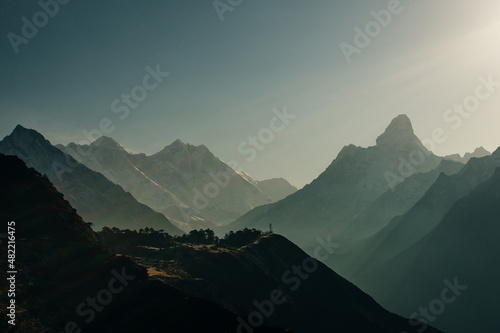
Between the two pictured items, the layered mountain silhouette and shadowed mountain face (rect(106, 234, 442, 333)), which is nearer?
the layered mountain silhouette

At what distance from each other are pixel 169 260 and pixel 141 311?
51.0 m

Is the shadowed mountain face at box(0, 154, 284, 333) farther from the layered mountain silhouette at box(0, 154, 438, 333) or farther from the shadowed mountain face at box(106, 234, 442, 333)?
the shadowed mountain face at box(106, 234, 442, 333)

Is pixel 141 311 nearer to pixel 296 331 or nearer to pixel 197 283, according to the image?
pixel 197 283

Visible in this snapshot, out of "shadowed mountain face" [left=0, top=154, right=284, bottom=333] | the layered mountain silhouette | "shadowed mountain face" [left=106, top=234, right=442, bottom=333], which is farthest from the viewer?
"shadowed mountain face" [left=106, top=234, right=442, bottom=333]

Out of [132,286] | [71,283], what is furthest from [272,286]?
[71,283]

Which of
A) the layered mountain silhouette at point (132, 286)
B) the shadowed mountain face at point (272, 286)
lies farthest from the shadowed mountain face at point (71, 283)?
the shadowed mountain face at point (272, 286)

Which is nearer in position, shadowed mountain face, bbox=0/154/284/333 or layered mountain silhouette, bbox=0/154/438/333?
shadowed mountain face, bbox=0/154/284/333

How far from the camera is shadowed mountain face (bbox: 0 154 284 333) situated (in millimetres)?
78750

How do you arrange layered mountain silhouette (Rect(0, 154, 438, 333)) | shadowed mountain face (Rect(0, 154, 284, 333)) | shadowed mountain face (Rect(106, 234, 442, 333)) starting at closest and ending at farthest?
shadowed mountain face (Rect(0, 154, 284, 333)) < layered mountain silhouette (Rect(0, 154, 438, 333)) < shadowed mountain face (Rect(106, 234, 442, 333))

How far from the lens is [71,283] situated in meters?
92.0

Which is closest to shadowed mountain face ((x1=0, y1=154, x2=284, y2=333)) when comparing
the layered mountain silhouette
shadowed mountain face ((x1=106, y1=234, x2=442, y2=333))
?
the layered mountain silhouette

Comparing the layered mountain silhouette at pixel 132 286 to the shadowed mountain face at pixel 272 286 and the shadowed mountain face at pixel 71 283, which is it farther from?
the shadowed mountain face at pixel 272 286

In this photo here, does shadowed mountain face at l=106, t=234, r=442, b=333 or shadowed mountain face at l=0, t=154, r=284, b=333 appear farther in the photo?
shadowed mountain face at l=106, t=234, r=442, b=333

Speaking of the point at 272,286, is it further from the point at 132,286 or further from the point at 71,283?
the point at 71,283
